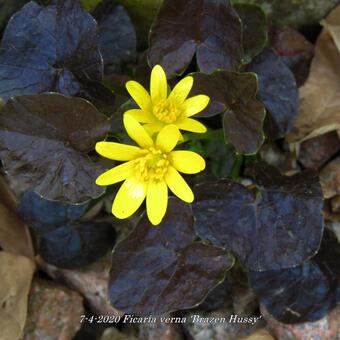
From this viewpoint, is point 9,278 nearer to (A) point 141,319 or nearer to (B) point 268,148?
(A) point 141,319

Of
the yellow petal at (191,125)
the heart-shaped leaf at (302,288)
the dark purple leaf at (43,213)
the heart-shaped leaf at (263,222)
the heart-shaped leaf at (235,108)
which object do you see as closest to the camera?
the yellow petal at (191,125)

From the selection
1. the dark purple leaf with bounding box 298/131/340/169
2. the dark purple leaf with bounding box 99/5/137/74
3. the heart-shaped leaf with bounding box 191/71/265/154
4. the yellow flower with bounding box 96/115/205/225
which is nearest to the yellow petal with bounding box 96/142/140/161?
the yellow flower with bounding box 96/115/205/225

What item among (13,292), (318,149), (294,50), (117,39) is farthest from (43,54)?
(318,149)

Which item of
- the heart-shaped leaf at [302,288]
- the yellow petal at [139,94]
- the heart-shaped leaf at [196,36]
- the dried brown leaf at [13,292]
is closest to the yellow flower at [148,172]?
the yellow petal at [139,94]

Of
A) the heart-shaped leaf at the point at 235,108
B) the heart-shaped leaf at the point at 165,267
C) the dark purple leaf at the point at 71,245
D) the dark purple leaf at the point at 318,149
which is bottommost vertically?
the dark purple leaf at the point at 71,245

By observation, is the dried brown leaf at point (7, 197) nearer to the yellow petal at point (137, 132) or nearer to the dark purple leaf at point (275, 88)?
the yellow petal at point (137, 132)

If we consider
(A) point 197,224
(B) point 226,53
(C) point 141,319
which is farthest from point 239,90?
(C) point 141,319

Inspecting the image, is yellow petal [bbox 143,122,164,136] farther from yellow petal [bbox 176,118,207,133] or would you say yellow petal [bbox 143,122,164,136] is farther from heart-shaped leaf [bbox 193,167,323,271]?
heart-shaped leaf [bbox 193,167,323,271]
